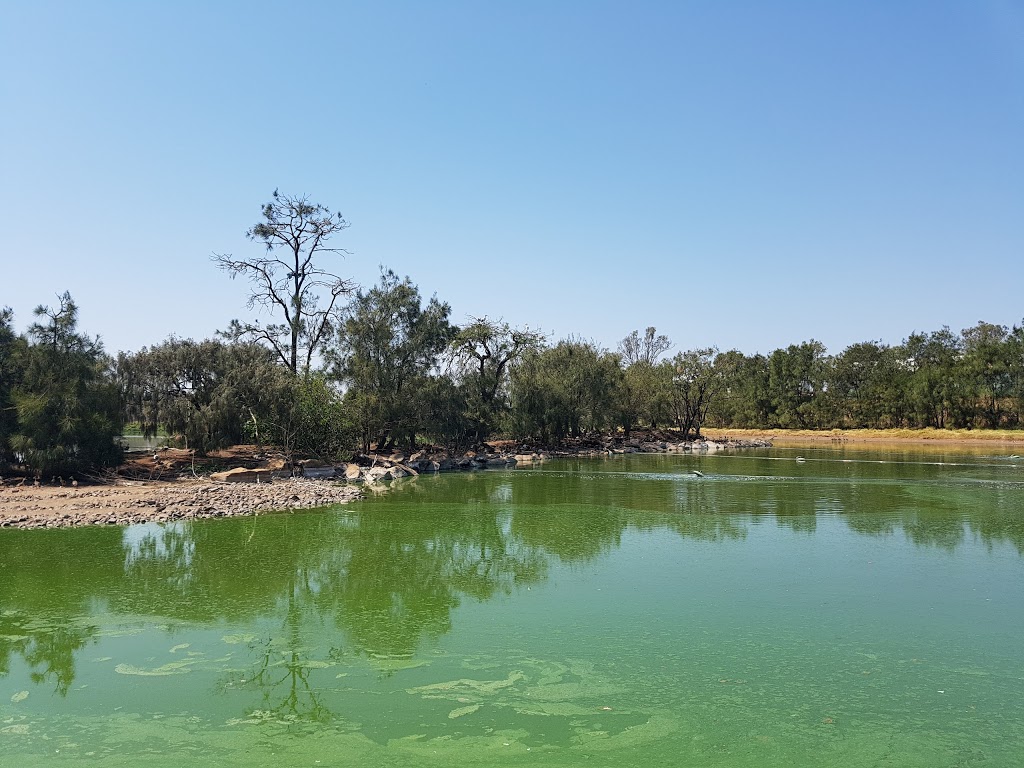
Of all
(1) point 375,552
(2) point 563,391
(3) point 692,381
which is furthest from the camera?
(3) point 692,381

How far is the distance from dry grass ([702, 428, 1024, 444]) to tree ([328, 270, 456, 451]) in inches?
1551

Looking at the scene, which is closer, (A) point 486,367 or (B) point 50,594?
(B) point 50,594

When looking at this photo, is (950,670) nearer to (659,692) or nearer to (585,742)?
(659,692)

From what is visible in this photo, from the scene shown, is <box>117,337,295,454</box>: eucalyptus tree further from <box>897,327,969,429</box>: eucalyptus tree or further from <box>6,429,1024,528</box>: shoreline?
<box>897,327,969,429</box>: eucalyptus tree

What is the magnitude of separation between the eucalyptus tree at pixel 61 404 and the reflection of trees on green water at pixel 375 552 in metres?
6.74

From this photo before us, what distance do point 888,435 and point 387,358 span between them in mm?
44990

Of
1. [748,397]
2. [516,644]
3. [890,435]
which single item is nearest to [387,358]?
[516,644]

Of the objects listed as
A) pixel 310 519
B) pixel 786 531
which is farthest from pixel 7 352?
pixel 786 531

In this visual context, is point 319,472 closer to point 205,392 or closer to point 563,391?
point 205,392

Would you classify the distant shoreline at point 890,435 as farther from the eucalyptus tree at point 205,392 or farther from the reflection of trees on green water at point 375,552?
the eucalyptus tree at point 205,392

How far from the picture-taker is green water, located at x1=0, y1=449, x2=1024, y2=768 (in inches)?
219

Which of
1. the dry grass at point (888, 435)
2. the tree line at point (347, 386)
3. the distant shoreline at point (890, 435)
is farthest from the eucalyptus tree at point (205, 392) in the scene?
the dry grass at point (888, 435)

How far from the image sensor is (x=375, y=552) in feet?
43.9

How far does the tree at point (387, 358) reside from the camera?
31375mm
